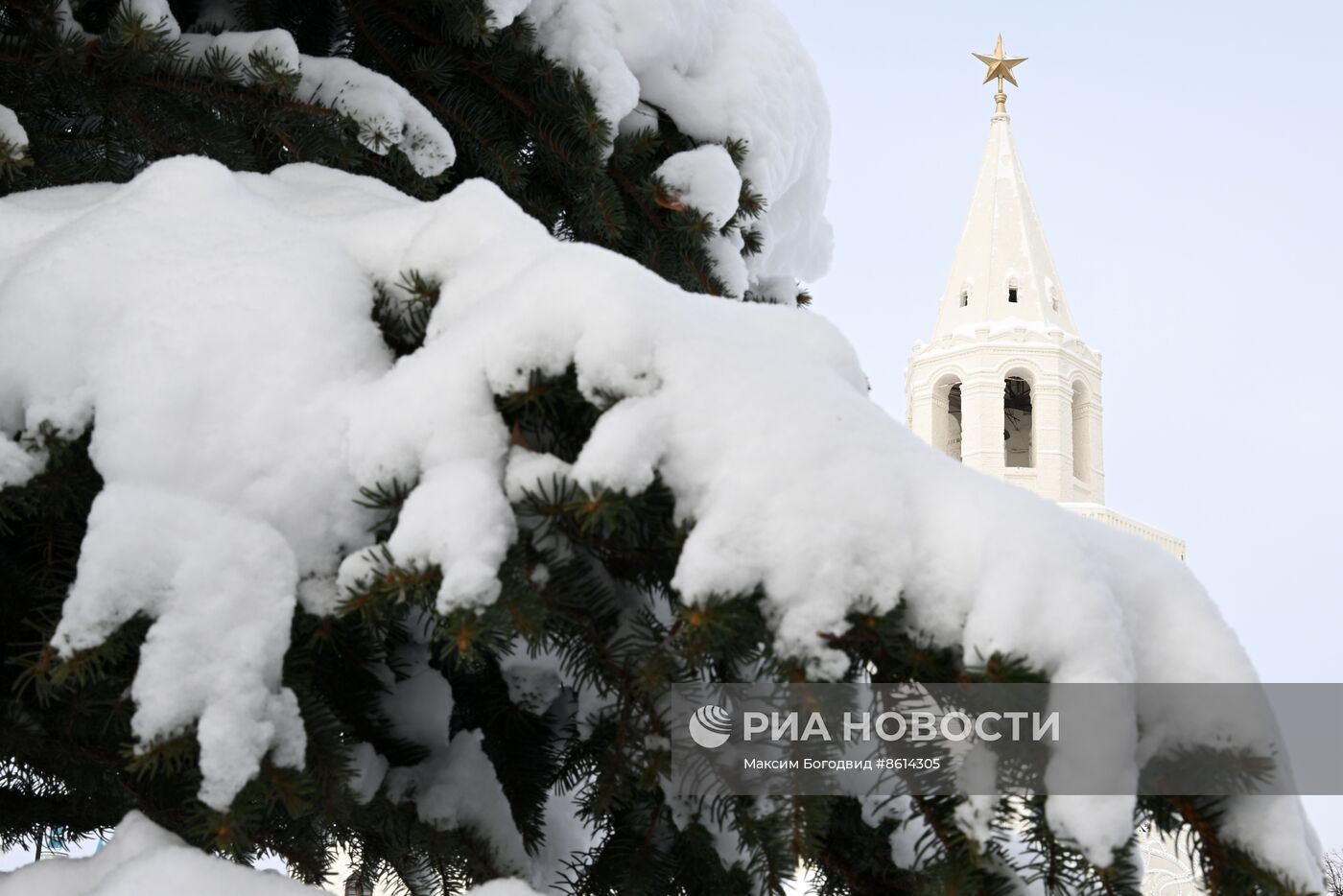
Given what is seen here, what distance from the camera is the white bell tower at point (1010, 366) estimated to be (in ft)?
84.0

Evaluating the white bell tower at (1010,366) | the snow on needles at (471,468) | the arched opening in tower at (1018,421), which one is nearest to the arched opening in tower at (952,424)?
the white bell tower at (1010,366)

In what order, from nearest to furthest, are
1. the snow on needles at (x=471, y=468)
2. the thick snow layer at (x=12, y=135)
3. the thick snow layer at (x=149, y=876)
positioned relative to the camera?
the snow on needles at (x=471, y=468) < the thick snow layer at (x=149, y=876) < the thick snow layer at (x=12, y=135)

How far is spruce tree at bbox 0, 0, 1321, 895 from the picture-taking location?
1122 millimetres

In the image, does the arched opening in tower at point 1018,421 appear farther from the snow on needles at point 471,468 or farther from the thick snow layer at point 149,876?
the thick snow layer at point 149,876

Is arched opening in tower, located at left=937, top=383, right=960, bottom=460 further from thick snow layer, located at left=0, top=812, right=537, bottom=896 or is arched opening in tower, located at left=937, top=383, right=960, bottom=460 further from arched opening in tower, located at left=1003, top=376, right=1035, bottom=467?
thick snow layer, located at left=0, top=812, right=537, bottom=896

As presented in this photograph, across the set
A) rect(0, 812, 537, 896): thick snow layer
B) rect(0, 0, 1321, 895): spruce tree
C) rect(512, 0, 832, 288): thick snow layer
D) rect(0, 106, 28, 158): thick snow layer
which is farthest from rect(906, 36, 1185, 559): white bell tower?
rect(0, 812, 537, 896): thick snow layer

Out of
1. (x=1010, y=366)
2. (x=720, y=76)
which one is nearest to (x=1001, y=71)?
(x=1010, y=366)

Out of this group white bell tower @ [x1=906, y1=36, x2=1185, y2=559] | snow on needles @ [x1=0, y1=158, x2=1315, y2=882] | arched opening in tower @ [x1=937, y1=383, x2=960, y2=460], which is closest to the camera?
snow on needles @ [x1=0, y1=158, x2=1315, y2=882]

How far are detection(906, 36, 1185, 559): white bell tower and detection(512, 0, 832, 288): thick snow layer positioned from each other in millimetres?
22716

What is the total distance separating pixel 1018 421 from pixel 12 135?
27432 mm

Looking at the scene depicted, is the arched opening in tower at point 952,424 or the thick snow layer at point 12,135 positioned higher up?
the arched opening in tower at point 952,424

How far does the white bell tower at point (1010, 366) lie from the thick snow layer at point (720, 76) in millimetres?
22716

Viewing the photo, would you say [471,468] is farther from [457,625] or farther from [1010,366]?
[1010,366]

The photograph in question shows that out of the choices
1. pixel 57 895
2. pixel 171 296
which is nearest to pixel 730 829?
pixel 57 895
